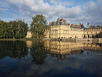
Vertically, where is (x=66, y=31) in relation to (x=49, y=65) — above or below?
above

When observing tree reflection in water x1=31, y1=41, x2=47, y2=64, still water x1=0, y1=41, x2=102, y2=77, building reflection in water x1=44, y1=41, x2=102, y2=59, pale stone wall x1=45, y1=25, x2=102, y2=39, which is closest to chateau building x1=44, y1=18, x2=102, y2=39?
pale stone wall x1=45, y1=25, x2=102, y2=39

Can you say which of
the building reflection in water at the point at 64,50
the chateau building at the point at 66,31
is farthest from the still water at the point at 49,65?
the chateau building at the point at 66,31

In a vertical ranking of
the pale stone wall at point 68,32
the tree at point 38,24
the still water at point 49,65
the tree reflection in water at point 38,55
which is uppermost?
the tree at point 38,24

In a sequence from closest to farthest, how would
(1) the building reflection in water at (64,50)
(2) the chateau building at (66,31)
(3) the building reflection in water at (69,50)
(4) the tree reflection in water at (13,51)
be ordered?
(4) the tree reflection in water at (13,51) → (1) the building reflection in water at (64,50) → (3) the building reflection in water at (69,50) → (2) the chateau building at (66,31)

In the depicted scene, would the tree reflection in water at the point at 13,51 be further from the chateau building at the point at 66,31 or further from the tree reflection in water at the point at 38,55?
the chateau building at the point at 66,31

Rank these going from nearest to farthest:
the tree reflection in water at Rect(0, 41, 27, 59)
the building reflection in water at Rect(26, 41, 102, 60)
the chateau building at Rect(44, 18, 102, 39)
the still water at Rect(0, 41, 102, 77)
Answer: the still water at Rect(0, 41, 102, 77) → the tree reflection in water at Rect(0, 41, 27, 59) → the building reflection in water at Rect(26, 41, 102, 60) → the chateau building at Rect(44, 18, 102, 39)

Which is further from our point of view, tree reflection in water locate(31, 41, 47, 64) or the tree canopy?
the tree canopy

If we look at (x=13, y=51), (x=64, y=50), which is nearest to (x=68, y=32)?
(x=64, y=50)

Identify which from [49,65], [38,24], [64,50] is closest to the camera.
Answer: [49,65]

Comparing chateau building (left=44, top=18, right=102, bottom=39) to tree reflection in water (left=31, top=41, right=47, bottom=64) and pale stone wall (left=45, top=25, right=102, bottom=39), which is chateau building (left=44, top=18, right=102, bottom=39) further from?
tree reflection in water (left=31, top=41, right=47, bottom=64)

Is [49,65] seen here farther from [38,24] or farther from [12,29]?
[12,29]

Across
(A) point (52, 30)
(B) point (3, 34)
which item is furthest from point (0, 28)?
(A) point (52, 30)

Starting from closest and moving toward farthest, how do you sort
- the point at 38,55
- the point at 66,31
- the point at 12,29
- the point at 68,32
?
the point at 38,55 < the point at 12,29 < the point at 66,31 < the point at 68,32

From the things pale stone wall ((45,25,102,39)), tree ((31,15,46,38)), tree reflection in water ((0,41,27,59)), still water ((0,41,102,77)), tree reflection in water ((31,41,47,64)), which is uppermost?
tree ((31,15,46,38))
